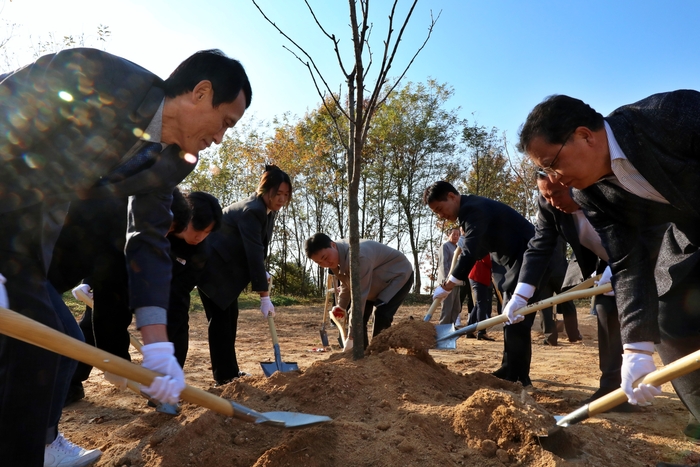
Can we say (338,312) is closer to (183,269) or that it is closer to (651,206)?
(183,269)

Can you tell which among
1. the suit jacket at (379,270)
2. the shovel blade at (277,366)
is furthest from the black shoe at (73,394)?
the suit jacket at (379,270)

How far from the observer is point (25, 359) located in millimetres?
1590

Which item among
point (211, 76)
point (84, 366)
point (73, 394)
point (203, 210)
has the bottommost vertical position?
point (73, 394)

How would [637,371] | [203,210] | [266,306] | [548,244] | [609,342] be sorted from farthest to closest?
[266,306] < [548,244] < [609,342] < [203,210] < [637,371]

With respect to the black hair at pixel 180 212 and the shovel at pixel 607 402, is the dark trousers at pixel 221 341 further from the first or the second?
the shovel at pixel 607 402

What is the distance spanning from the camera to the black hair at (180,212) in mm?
3367

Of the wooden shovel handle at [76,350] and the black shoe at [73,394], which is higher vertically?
the wooden shovel handle at [76,350]

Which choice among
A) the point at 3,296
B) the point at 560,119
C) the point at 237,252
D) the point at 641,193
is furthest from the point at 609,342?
the point at 3,296

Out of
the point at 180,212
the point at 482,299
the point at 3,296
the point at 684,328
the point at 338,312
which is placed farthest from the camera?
the point at 482,299

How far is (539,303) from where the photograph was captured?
4.21 metres

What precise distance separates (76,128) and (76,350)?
70cm

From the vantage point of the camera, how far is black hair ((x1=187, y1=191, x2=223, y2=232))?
3719 millimetres

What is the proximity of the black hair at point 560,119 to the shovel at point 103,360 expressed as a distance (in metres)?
1.57

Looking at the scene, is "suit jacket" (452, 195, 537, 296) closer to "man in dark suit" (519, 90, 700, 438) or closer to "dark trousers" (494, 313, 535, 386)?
"dark trousers" (494, 313, 535, 386)
